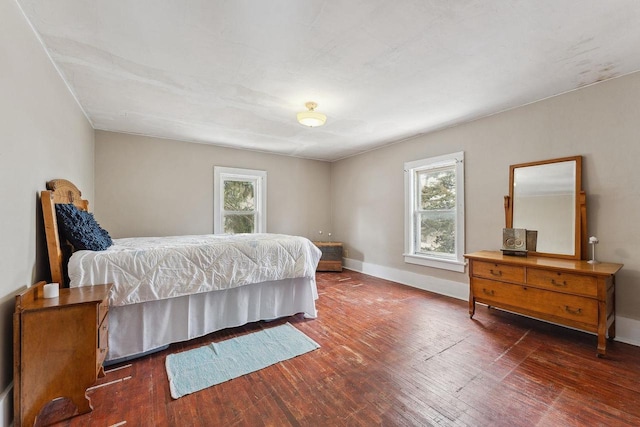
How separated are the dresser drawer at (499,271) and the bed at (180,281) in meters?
1.88

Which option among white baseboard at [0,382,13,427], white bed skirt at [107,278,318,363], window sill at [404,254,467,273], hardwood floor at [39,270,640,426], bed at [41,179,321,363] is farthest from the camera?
window sill at [404,254,467,273]

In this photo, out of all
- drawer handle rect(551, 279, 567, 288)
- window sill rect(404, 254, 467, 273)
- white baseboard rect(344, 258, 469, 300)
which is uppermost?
drawer handle rect(551, 279, 567, 288)

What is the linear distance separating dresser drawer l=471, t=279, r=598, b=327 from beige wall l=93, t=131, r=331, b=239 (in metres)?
3.65

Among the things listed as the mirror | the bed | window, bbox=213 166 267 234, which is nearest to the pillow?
the bed

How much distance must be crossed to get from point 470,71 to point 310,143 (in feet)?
9.07

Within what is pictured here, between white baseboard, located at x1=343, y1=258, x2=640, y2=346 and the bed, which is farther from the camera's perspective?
white baseboard, located at x1=343, y1=258, x2=640, y2=346

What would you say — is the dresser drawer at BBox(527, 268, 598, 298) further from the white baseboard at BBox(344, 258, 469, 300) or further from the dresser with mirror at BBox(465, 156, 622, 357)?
the white baseboard at BBox(344, 258, 469, 300)

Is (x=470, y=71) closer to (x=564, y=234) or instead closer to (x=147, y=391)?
(x=564, y=234)

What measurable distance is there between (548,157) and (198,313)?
4.05 metres

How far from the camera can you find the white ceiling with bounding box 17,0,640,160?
1618 mm

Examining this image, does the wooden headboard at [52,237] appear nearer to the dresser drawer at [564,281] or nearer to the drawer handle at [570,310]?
the dresser drawer at [564,281]

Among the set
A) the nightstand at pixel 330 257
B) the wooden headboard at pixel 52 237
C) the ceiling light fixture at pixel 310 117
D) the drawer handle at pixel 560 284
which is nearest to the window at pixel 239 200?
the nightstand at pixel 330 257

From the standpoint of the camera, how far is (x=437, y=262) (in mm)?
3922

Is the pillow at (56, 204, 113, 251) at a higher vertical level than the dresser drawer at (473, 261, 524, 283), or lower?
higher
